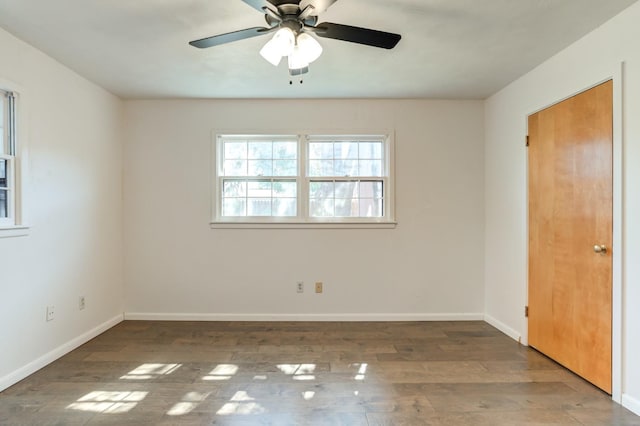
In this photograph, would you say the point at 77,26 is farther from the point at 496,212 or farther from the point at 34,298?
the point at 496,212

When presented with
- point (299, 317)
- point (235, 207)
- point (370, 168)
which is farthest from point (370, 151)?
point (299, 317)

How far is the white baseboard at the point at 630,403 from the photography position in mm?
2004

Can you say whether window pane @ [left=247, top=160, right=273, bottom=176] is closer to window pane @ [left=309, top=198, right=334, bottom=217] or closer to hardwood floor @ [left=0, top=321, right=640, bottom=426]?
window pane @ [left=309, top=198, right=334, bottom=217]

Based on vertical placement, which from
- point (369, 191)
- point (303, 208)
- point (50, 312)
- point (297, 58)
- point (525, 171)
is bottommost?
point (50, 312)

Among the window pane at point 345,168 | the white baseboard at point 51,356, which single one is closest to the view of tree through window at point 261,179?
the window pane at point 345,168

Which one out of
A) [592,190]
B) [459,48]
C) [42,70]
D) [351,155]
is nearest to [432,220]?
[351,155]

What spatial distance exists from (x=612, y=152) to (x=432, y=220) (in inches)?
69.6

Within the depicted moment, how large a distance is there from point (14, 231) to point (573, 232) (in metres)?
4.04

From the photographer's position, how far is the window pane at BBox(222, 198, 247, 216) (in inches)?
150

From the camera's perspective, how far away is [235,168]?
12.6ft

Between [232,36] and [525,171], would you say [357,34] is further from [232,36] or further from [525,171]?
[525,171]

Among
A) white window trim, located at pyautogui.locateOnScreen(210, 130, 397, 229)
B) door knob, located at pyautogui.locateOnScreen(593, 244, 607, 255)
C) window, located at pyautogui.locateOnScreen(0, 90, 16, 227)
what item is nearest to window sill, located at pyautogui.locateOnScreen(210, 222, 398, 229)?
white window trim, located at pyautogui.locateOnScreen(210, 130, 397, 229)

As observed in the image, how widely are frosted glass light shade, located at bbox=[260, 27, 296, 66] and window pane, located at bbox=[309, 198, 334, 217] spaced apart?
2.07m

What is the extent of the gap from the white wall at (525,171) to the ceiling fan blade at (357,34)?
151cm
